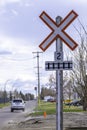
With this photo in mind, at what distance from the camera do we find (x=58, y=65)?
9.80m

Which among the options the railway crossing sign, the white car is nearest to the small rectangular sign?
the railway crossing sign


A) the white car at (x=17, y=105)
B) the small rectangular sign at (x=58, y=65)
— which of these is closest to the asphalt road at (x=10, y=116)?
the white car at (x=17, y=105)

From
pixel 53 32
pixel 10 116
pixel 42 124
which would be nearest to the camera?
pixel 53 32

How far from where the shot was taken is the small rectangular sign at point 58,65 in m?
9.77

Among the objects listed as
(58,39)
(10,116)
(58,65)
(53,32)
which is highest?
(53,32)

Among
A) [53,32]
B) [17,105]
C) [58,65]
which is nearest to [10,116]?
[17,105]

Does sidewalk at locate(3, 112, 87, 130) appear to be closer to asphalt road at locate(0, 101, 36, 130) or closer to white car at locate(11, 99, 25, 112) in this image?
asphalt road at locate(0, 101, 36, 130)

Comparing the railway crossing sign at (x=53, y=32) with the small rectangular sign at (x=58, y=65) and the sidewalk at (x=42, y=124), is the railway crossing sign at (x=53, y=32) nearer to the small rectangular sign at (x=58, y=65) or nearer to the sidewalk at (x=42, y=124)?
the small rectangular sign at (x=58, y=65)

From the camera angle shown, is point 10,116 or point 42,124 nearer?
point 42,124

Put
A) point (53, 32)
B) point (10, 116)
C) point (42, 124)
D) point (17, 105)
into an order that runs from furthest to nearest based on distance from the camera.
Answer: point (17, 105)
point (10, 116)
point (42, 124)
point (53, 32)

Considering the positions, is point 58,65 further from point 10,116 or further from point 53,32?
point 10,116

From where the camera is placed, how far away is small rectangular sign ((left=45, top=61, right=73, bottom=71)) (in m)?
9.77

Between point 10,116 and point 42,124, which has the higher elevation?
point 10,116

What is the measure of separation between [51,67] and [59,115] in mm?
1175
